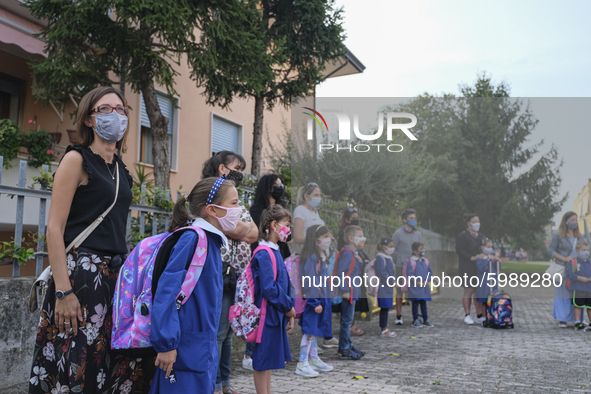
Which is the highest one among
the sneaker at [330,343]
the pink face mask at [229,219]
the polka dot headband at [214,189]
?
the polka dot headband at [214,189]

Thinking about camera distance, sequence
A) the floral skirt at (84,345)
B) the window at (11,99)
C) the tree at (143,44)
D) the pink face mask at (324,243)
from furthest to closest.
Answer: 1. the window at (11,99)
2. the tree at (143,44)
3. the pink face mask at (324,243)
4. the floral skirt at (84,345)

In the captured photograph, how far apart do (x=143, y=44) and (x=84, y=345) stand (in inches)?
300

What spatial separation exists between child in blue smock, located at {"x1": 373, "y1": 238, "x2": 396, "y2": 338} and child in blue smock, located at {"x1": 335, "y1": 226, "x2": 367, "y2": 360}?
1.52 meters

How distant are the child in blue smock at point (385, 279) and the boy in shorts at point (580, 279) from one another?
3.36 meters

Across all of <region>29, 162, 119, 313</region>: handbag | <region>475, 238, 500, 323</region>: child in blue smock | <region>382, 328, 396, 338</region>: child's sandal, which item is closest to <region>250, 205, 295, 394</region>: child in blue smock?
<region>29, 162, 119, 313</region>: handbag

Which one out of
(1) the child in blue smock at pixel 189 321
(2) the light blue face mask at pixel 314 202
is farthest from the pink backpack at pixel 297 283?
(1) the child in blue smock at pixel 189 321

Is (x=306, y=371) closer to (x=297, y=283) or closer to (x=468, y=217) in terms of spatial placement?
(x=297, y=283)

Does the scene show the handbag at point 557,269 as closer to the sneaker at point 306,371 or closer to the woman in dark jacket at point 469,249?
the woman in dark jacket at point 469,249

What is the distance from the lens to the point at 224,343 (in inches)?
171

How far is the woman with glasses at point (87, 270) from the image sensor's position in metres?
2.25

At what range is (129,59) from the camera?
9820 millimetres

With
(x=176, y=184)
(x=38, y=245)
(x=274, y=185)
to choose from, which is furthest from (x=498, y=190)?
(x=176, y=184)

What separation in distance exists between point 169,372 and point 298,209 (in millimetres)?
4035

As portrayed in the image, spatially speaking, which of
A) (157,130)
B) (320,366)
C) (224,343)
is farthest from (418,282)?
(157,130)
